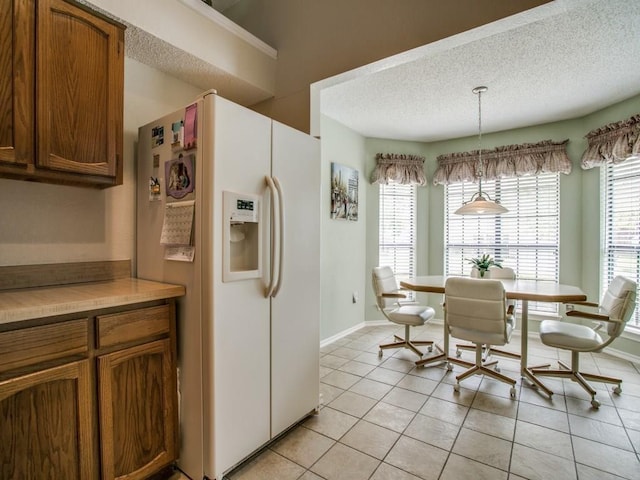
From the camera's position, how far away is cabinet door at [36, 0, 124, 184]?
4.68 ft

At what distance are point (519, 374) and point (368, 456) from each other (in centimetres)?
191

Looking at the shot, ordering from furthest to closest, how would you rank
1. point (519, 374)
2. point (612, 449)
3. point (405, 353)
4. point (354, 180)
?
point (354, 180) → point (405, 353) → point (519, 374) → point (612, 449)

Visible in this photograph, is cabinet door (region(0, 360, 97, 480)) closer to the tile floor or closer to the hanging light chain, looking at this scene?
the tile floor

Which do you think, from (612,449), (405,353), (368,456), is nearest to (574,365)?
(612,449)

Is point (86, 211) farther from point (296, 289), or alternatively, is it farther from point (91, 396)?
point (296, 289)

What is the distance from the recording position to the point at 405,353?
355cm

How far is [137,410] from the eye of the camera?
149 centimetres

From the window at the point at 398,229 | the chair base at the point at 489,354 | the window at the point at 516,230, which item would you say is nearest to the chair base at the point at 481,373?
the chair base at the point at 489,354

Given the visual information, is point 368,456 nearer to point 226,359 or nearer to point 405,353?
point 226,359

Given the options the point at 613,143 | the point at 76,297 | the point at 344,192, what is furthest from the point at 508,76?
the point at 76,297

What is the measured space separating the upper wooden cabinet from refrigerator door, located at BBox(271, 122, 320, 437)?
84 cm

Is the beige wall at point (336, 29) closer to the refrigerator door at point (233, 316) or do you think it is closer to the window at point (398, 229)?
the refrigerator door at point (233, 316)

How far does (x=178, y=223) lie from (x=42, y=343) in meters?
0.71

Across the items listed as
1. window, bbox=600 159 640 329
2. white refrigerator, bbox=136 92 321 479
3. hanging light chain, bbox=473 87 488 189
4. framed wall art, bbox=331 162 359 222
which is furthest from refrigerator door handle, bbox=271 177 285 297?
window, bbox=600 159 640 329
